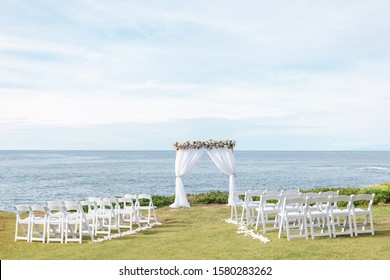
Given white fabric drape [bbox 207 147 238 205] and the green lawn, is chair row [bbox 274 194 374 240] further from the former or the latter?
white fabric drape [bbox 207 147 238 205]

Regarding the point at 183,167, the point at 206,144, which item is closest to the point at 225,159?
the point at 206,144

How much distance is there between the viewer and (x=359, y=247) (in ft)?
28.0

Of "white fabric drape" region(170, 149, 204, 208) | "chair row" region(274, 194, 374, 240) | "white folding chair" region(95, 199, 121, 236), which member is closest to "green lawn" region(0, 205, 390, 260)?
"chair row" region(274, 194, 374, 240)

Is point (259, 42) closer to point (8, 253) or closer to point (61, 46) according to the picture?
point (61, 46)

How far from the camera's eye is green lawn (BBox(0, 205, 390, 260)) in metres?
8.08

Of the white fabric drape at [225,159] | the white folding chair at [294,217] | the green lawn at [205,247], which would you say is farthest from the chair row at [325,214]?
the white fabric drape at [225,159]

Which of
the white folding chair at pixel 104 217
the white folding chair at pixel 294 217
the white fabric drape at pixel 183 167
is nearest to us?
the white folding chair at pixel 294 217

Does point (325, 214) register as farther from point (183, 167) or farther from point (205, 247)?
point (183, 167)

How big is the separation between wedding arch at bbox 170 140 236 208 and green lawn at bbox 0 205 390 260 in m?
4.91

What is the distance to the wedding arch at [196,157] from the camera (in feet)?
55.1

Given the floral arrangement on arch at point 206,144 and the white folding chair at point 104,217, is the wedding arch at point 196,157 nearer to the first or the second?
the floral arrangement on arch at point 206,144

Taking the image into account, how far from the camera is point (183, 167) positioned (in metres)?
16.9

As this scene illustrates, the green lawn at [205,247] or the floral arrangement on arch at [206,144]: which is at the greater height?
the floral arrangement on arch at [206,144]

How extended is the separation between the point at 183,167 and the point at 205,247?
26.2 feet
